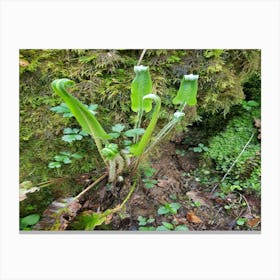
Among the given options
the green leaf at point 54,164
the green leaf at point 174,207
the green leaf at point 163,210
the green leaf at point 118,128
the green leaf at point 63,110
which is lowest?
the green leaf at point 163,210

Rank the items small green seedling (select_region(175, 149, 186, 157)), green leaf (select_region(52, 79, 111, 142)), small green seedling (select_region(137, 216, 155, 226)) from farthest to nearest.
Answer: small green seedling (select_region(175, 149, 186, 157)), small green seedling (select_region(137, 216, 155, 226)), green leaf (select_region(52, 79, 111, 142))

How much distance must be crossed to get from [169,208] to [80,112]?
21.1 inches

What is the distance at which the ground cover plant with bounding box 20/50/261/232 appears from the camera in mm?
1452

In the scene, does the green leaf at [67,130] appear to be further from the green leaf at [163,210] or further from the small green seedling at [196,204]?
the small green seedling at [196,204]

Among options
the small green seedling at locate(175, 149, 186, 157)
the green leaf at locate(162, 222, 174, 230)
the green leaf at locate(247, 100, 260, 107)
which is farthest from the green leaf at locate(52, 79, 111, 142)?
the green leaf at locate(247, 100, 260, 107)

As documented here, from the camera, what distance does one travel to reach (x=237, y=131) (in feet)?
5.16

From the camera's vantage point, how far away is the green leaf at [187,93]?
1.49m

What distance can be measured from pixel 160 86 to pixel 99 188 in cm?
50

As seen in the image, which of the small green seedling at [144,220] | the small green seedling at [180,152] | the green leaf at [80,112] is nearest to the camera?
the green leaf at [80,112]

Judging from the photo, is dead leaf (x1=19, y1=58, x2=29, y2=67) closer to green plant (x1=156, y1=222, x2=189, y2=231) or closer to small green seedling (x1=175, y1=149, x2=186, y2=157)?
small green seedling (x1=175, y1=149, x2=186, y2=157)

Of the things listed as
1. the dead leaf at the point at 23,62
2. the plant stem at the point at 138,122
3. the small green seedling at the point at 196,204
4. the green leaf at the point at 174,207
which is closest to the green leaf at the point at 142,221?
the green leaf at the point at 174,207
